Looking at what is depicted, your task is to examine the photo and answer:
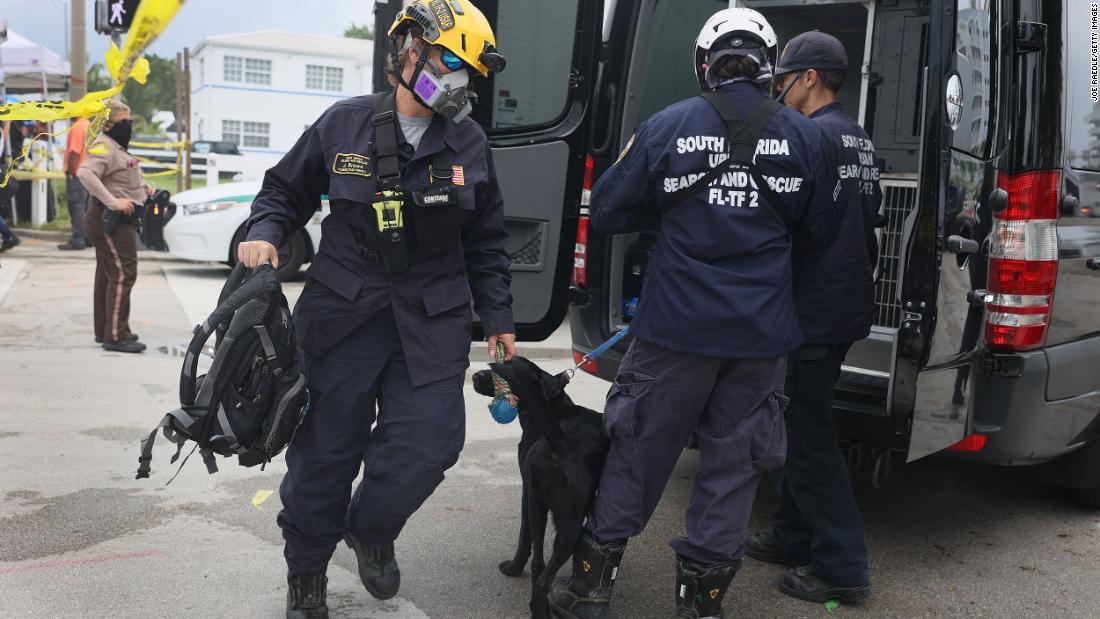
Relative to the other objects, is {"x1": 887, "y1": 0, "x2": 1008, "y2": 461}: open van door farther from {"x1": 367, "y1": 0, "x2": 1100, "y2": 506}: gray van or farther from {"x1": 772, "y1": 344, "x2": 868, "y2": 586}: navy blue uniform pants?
{"x1": 772, "y1": 344, "x2": 868, "y2": 586}: navy blue uniform pants

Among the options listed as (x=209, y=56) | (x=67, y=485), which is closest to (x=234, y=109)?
(x=209, y=56)

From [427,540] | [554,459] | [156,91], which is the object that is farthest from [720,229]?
[156,91]

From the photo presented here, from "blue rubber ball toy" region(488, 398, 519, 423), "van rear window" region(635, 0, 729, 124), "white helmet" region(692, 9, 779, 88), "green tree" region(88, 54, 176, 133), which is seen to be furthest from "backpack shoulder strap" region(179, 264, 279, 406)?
"green tree" region(88, 54, 176, 133)

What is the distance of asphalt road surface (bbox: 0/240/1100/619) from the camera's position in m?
3.47

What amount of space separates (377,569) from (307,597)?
0.80ft

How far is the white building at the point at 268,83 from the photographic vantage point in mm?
48250

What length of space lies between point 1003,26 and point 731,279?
50.9 inches

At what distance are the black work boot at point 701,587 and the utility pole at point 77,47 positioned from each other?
1448 centimetres

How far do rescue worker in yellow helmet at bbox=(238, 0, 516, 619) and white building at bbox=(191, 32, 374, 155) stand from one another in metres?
46.2

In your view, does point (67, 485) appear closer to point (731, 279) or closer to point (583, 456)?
point (583, 456)

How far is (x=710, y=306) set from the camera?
3.01 meters

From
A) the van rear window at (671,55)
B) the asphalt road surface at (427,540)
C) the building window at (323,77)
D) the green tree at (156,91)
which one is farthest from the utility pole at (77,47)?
the green tree at (156,91)

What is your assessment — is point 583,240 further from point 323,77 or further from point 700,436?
point 323,77

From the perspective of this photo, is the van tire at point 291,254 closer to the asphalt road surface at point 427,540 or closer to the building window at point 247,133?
the asphalt road surface at point 427,540
